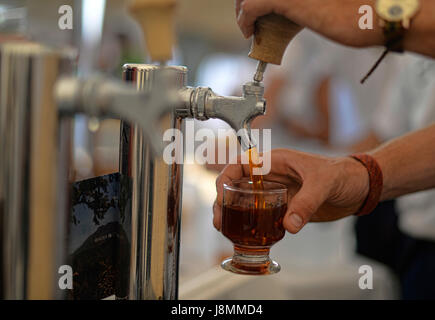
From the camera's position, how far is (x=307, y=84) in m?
2.54

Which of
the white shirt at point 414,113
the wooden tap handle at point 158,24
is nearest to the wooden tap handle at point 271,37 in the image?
the wooden tap handle at point 158,24

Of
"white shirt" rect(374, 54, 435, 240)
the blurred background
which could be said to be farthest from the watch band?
"white shirt" rect(374, 54, 435, 240)

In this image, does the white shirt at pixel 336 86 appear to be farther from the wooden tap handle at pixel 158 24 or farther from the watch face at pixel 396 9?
the wooden tap handle at pixel 158 24

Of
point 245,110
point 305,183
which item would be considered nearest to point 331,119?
point 305,183

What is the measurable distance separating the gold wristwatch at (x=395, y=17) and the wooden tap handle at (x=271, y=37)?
18 centimetres

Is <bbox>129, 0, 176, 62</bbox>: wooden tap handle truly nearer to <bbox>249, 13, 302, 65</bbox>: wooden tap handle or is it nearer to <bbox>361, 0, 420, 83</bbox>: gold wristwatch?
<bbox>249, 13, 302, 65</bbox>: wooden tap handle

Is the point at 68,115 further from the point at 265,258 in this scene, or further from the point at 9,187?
the point at 265,258

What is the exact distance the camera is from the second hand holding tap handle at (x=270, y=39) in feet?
2.30

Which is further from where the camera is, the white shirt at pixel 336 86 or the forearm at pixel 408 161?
the white shirt at pixel 336 86

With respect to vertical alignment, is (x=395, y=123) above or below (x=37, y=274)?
above

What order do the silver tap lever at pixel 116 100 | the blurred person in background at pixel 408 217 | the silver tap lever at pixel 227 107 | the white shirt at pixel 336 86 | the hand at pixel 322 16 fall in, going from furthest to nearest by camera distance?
the white shirt at pixel 336 86
the blurred person in background at pixel 408 217
the hand at pixel 322 16
the silver tap lever at pixel 227 107
the silver tap lever at pixel 116 100

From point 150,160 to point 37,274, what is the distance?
0.66 ft

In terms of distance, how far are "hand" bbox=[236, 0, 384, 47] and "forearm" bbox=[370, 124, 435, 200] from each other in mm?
240

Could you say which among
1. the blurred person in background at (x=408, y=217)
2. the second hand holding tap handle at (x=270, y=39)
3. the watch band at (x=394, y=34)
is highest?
the watch band at (x=394, y=34)
